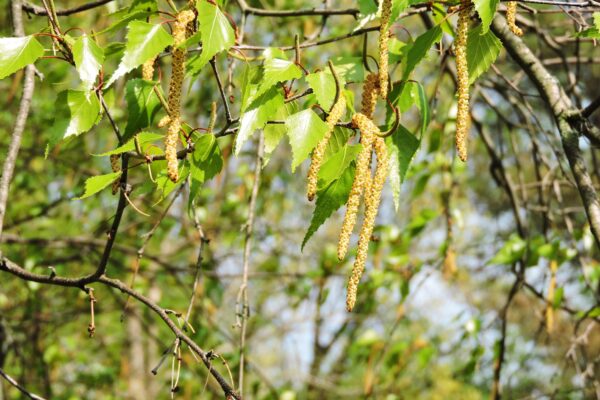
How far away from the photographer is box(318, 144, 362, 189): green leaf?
1.19m

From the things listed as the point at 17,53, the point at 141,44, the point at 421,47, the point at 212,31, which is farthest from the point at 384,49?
the point at 17,53

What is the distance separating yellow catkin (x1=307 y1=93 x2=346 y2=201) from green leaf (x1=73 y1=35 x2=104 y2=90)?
1.53ft

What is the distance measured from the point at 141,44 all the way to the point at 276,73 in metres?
0.26

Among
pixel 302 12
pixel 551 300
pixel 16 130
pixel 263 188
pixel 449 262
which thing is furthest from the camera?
pixel 263 188

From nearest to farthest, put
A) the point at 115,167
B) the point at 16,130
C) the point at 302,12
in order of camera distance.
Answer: the point at 115,167
the point at 16,130
the point at 302,12

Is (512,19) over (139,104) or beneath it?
over

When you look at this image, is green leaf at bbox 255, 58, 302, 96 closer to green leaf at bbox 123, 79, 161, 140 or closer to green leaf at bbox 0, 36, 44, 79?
green leaf at bbox 123, 79, 161, 140

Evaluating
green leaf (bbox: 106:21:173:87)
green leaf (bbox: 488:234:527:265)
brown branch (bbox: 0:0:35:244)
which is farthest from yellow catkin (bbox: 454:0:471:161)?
green leaf (bbox: 488:234:527:265)

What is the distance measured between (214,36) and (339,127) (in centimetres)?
31

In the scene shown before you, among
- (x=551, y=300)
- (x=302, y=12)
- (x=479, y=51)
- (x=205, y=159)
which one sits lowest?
(x=551, y=300)

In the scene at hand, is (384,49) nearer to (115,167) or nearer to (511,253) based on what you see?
(115,167)

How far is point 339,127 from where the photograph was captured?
1332 mm

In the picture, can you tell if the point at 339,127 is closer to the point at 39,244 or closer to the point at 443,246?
the point at 443,246

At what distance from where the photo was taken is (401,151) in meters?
1.38
